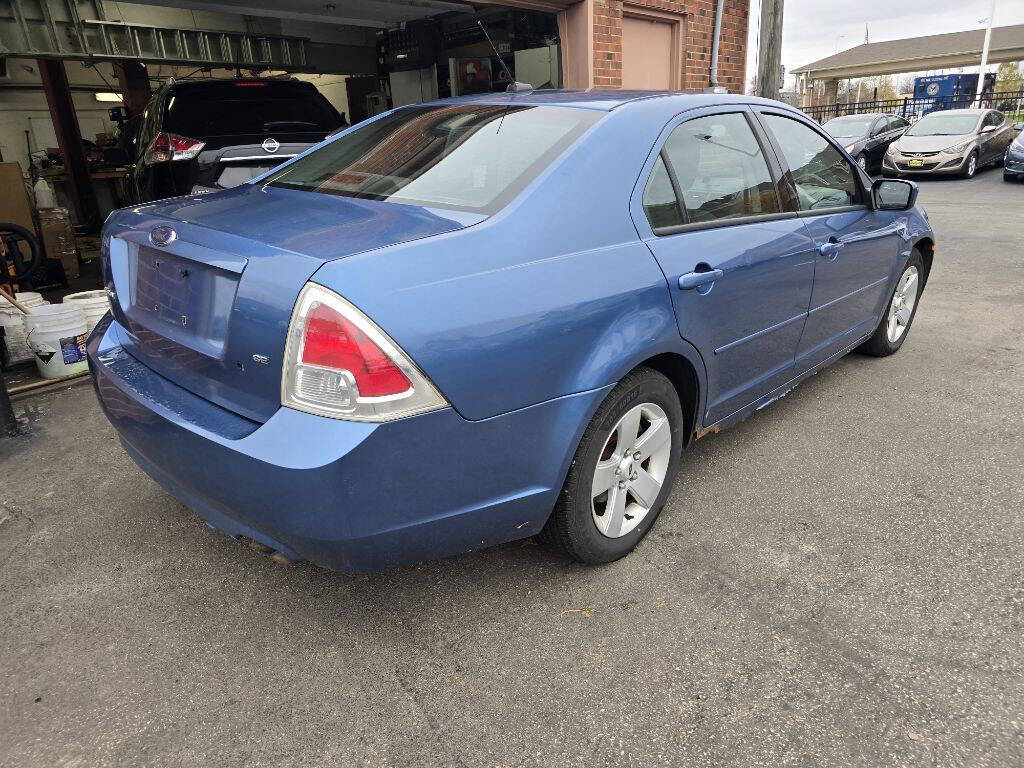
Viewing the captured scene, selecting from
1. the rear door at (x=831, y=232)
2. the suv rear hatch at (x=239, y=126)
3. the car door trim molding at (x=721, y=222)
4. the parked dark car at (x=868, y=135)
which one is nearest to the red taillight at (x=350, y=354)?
the car door trim molding at (x=721, y=222)

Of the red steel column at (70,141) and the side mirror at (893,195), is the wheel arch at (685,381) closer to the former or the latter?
the side mirror at (893,195)

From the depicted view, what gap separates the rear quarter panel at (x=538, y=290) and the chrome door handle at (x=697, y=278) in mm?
113

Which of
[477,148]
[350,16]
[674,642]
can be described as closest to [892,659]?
[674,642]

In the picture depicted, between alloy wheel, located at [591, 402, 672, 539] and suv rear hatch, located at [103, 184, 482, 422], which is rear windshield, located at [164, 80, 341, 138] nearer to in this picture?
suv rear hatch, located at [103, 184, 482, 422]

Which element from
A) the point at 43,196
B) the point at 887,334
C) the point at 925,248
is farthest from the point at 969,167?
the point at 43,196

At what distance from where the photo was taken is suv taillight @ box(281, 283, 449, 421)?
5.81ft

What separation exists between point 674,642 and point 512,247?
1.30 m

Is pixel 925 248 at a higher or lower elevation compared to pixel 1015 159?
higher

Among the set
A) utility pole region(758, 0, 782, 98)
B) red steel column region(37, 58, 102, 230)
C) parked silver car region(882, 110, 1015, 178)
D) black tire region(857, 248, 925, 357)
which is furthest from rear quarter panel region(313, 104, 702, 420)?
parked silver car region(882, 110, 1015, 178)

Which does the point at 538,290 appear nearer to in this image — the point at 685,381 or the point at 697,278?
the point at 697,278

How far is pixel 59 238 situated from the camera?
25.8 feet

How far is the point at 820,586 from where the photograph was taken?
2.48 m

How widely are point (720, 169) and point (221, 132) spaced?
16.5 feet

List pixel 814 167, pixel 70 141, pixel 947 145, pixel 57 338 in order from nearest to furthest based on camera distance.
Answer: pixel 814 167, pixel 57 338, pixel 70 141, pixel 947 145
